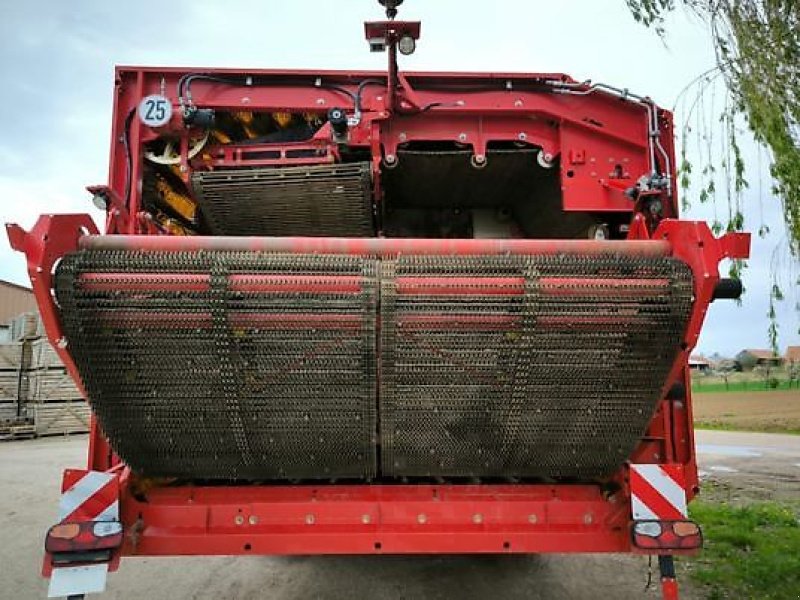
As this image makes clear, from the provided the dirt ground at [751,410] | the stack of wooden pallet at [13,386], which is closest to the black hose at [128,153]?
the stack of wooden pallet at [13,386]

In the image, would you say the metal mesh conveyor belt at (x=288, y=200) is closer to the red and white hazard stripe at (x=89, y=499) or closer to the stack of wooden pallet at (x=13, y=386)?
the red and white hazard stripe at (x=89, y=499)

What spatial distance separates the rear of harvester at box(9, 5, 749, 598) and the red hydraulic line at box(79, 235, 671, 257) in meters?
0.01

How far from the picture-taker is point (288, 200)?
13.3 feet

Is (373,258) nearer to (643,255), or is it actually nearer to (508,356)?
(508,356)

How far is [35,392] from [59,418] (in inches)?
37.5

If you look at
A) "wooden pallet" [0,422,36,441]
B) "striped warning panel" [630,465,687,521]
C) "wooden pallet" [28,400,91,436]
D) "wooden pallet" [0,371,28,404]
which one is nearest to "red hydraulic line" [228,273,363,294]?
"striped warning panel" [630,465,687,521]

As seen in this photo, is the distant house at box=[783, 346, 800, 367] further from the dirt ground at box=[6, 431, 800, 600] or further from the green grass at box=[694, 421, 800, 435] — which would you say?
the green grass at box=[694, 421, 800, 435]

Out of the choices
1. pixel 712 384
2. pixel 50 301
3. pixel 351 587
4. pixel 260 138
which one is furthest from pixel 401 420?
pixel 712 384

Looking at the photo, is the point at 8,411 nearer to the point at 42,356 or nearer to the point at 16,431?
the point at 16,431

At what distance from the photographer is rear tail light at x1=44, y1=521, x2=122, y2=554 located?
8.96ft

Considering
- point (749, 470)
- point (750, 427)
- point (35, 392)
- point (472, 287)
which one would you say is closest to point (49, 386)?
point (35, 392)

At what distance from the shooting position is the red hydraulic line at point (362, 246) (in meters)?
2.70

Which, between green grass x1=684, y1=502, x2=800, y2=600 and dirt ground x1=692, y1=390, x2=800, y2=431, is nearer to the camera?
green grass x1=684, y1=502, x2=800, y2=600

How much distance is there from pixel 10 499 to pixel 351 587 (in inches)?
245
